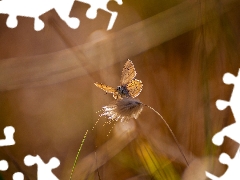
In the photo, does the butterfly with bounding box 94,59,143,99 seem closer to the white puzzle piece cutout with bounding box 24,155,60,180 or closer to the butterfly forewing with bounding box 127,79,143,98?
the butterfly forewing with bounding box 127,79,143,98

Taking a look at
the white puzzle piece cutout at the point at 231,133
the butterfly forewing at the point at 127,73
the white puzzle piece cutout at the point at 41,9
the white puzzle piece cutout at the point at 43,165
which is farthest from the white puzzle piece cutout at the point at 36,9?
the white puzzle piece cutout at the point at 231,133

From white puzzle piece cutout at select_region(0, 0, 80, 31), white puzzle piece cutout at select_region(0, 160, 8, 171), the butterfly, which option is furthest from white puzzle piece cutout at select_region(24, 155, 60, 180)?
white puzzle piece cutout at select_region(0, 0, 80, 31)

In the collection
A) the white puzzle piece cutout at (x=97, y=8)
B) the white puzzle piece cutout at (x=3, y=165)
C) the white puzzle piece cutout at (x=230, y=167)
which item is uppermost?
the white puzzle piece cutout at (x=97, y=8)

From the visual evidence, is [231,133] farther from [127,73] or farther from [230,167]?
[127,73]

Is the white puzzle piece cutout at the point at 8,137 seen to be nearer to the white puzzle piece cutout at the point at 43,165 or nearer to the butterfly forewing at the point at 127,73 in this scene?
the white puzzle piece cutout at the point at 43,165

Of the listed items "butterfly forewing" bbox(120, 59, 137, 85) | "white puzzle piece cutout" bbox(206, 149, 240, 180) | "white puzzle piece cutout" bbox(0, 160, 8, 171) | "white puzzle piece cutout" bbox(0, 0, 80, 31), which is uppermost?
"white puzzle piece cutout" bbox(0, 0, 80, 31)
